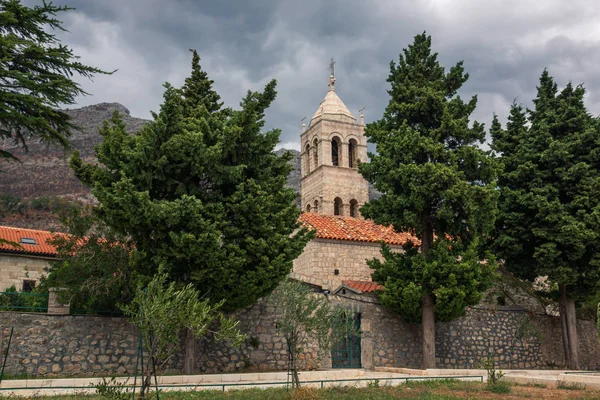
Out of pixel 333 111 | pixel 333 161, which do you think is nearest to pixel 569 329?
pixel 333 161

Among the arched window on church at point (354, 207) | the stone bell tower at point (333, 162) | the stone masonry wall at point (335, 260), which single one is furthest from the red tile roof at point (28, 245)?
the arched window on church at point (354, 207)

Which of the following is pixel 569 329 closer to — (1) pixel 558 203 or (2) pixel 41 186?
(1) pixel 558 203

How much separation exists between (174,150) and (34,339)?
6.47 metres

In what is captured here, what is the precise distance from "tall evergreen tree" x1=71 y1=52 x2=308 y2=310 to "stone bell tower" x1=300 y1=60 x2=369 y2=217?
74.3 ft

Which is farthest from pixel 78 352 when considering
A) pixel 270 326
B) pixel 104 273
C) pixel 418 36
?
pixel 418 36

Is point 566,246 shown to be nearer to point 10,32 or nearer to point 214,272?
point 214,272

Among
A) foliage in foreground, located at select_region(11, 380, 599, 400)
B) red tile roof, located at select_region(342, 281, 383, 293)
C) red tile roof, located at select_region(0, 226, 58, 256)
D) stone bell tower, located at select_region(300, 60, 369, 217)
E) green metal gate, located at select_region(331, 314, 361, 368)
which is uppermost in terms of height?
stone bell tower, located at select_region(300, 60, 369, 217)

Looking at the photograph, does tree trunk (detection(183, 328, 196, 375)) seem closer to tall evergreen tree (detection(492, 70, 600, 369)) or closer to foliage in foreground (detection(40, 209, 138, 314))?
foliage in foreground (detection(40, 209, 138, 314))

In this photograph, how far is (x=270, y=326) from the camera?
1736cm

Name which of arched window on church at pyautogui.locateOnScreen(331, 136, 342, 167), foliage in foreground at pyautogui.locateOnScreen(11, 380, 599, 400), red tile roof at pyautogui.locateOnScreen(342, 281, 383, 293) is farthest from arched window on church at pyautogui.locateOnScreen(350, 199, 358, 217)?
foliage in foreground at pyautogui.locateOnScreen(11, 380, 599, 400)

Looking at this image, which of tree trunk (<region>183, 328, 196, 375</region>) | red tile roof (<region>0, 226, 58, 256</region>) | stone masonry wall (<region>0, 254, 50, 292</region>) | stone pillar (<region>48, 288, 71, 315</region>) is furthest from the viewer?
red tile roof (<region>0, 226, 58, 256</region>)

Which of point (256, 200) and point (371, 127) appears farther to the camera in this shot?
point (371, 127)

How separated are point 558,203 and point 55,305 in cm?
1775

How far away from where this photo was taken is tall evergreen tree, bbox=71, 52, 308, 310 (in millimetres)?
13883
